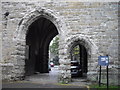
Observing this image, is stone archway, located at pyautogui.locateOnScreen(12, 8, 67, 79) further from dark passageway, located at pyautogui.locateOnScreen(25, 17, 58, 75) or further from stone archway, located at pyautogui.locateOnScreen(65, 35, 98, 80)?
dark passageway, located at pyautogui.locateOnScreen(25, 17, 58, 75)

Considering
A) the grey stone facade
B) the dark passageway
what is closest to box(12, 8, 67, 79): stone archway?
the grey stone facade

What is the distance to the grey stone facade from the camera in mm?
10320

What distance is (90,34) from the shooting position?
34.2ft

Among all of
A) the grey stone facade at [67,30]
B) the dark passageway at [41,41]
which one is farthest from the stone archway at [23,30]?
the dark passageway at [41,41]

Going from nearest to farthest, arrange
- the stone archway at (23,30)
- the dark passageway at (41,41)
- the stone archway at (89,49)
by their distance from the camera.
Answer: the stone archway at (89,49) < the stone archway at (23,30) < the dark passageway at (41,41)

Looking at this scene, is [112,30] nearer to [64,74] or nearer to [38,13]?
[64,74]

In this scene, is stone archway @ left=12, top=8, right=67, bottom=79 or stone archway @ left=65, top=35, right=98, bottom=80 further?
stone archway @ left=12, top=8, right=67, bottom=79

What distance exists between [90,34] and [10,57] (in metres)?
5.14

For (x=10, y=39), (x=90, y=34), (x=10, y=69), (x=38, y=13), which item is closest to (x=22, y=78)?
(x=10, y=69)

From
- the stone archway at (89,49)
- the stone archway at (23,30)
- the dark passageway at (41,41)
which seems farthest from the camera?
the dark passageway at (41,41)

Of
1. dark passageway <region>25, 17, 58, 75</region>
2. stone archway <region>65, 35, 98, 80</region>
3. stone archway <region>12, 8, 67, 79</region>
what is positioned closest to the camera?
stone archway <region>65, 35, 98, 80</region>

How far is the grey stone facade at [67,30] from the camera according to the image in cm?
1032

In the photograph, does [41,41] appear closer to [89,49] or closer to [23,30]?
[23,30]

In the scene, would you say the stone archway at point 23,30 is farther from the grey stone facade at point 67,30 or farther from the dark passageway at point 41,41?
the dark passageway at point 41,41
